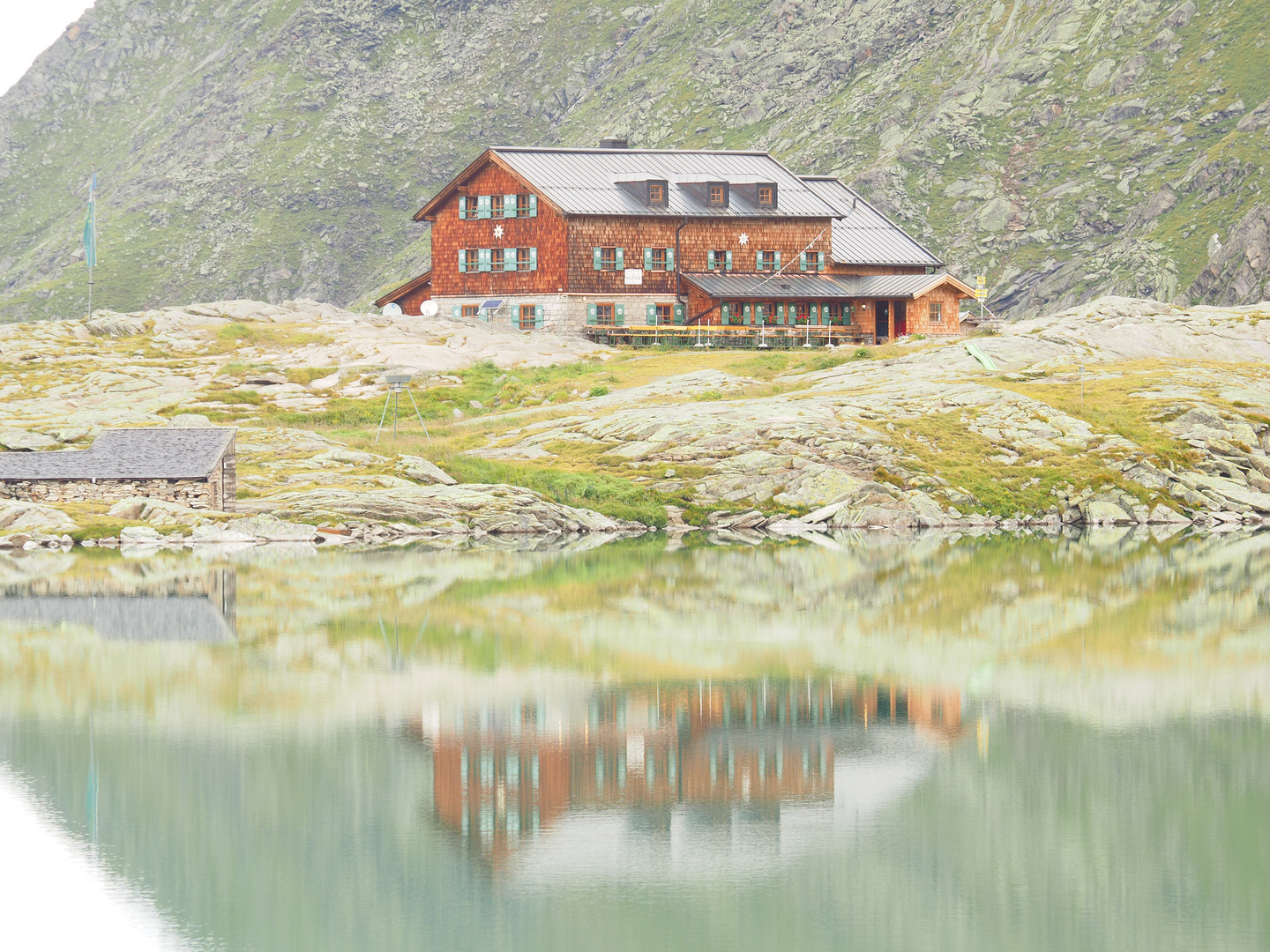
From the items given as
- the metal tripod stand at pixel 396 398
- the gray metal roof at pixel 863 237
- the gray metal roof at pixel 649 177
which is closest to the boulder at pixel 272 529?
the metal tripod stand at pixel 396 398

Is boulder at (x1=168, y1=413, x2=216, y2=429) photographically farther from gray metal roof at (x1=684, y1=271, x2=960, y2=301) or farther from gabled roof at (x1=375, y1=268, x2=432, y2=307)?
gray metal roof at (x1=684, y1=271, x2=960, y2=301)

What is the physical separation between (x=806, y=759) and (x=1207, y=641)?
15.7 metres

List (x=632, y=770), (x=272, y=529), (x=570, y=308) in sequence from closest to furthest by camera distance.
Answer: (x=632, y=770), (x=272, y=529), (x=570, y=308)

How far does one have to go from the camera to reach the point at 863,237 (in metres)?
116

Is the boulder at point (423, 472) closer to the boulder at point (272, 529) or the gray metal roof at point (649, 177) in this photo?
the boulder at point (272, 529)

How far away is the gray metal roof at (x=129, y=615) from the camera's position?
39031 millimetres

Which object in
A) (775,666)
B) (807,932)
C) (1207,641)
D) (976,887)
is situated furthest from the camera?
(1207,641)

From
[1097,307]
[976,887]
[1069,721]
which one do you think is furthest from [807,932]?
[1097,307]

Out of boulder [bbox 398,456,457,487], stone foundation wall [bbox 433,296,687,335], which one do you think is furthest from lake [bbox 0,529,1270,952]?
stone foundation wall [bbox 433,296,687,335]

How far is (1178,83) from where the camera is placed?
621ft

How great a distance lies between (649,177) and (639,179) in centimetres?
140

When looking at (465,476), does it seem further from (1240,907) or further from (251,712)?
(1240,907)

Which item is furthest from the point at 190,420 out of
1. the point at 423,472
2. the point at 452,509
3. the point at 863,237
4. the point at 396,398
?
the point at 863,237

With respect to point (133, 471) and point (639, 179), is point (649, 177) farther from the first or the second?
point (133, 471)
